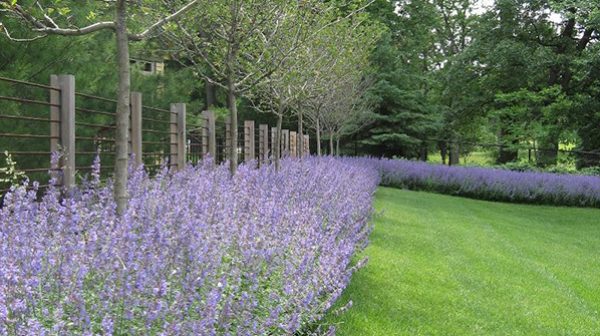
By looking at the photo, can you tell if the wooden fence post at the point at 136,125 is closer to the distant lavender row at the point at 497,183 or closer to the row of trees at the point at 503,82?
the row of trees at the point at 503,82

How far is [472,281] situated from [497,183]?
1252 centimetres

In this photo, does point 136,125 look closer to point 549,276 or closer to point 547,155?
point 549,276

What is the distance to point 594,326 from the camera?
16.5 ft

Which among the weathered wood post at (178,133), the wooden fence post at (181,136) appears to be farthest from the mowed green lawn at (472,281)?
the weathered wood post at (178,133)

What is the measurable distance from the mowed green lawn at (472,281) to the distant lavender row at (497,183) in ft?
17.1

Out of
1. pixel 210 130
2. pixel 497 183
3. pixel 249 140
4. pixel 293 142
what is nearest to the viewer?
pixel 210 130

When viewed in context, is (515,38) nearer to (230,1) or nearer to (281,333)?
(230,1)

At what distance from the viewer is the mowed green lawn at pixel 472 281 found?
4672 millimetres

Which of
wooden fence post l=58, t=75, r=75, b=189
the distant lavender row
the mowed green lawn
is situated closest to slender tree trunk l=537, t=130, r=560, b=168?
the distant lavender row

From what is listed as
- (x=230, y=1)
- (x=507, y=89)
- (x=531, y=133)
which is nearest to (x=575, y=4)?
(x=531, y=133)

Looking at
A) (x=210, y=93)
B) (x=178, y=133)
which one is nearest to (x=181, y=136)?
(x=178, y=133)

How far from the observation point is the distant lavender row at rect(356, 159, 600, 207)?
55.6 feet

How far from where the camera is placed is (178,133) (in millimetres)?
9375

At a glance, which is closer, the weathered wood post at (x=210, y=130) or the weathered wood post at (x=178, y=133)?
the weathered wood post at (x=178, y=133)
